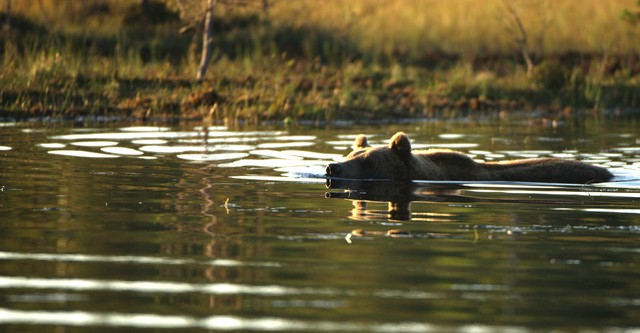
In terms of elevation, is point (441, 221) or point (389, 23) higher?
point (389, 23)

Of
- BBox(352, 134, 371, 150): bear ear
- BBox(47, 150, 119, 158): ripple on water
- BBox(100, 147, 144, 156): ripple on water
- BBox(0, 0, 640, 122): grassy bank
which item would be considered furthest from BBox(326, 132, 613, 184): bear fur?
BBox(0, 0, 640, 122): grassy bank

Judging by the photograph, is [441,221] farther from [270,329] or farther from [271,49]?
[271,49]

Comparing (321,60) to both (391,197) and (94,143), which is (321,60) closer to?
(94,143)

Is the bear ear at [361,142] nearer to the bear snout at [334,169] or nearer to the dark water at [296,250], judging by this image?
the dark water at [296,250]

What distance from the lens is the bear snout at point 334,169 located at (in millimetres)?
12862

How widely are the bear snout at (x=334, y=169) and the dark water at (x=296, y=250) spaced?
0.16 m

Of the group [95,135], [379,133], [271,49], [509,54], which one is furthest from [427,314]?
[509,54]

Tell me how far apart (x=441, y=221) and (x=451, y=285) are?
302 centimetres

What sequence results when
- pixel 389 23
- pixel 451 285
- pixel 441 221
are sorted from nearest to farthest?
pixel 451 285 → pixel 441 221 → pixel 389 23

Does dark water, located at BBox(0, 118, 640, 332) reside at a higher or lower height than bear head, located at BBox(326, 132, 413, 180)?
lower

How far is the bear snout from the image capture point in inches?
506

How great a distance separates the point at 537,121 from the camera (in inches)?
→ 1017

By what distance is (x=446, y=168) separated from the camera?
1345 cm

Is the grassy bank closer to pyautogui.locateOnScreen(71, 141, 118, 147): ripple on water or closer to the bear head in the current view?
pyautogui.locateOnScreen(71, 141, 118, 147): ripple on water
